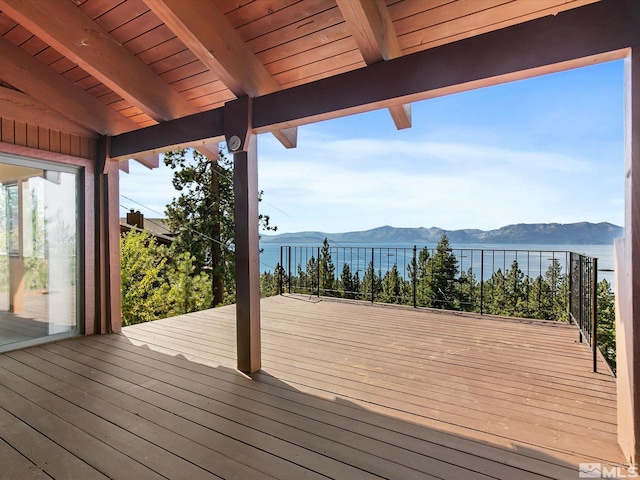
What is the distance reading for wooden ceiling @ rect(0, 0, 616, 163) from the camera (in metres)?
2.11

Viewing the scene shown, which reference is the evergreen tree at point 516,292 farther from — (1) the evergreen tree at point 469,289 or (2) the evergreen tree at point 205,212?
(2) the evergreen tree at point 205,212

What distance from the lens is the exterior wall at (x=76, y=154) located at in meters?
3.36

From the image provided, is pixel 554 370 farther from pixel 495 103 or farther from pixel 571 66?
pixel 495 103

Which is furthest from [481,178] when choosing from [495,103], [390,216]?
[390,216]

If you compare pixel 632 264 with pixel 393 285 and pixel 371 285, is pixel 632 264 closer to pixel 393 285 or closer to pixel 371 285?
pixel 371 285

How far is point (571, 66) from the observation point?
5.99 ft

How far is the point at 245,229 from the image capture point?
114 inches

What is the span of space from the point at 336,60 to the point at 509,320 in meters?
3.67

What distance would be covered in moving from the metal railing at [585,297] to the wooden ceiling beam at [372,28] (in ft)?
7.30

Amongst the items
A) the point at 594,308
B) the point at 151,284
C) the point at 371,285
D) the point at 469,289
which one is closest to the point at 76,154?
the point at 371,285

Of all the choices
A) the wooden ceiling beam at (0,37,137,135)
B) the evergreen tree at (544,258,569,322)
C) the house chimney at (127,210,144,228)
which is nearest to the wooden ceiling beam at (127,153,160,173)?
Answer: the wooden ceiling beam at (0,37,137,135)

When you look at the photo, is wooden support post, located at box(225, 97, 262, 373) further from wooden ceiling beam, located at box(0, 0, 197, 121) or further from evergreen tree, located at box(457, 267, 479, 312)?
evergreen tree, located at box(457, 267, 479, 312)

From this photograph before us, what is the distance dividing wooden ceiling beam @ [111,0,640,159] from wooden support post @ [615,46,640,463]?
171 mm

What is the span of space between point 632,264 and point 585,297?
5.94ft
